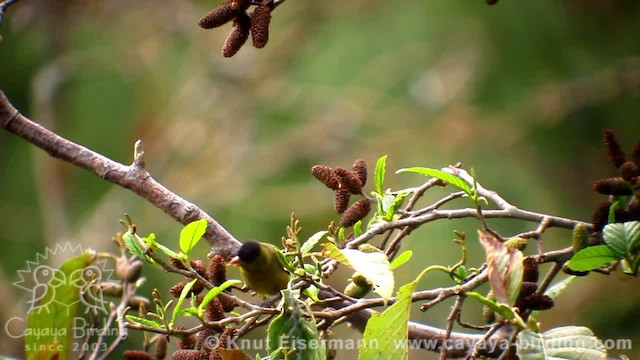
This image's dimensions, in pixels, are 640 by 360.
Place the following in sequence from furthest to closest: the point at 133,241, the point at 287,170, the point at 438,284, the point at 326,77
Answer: the point at 326,77 < the point at 287,170 < the point at 438,284 < the point at 133,241

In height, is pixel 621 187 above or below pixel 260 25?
below

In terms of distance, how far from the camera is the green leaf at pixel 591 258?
26.9 inches

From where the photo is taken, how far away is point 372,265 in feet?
2.06

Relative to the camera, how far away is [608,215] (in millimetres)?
728

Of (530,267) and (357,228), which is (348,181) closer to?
(357,228)

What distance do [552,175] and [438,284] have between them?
2.26 feet

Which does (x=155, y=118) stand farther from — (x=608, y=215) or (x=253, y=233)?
(x=608, y=215)

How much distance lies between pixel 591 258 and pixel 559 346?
0.11m

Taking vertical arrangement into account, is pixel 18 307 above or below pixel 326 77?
below

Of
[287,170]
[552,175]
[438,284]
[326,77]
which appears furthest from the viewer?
[326,77]

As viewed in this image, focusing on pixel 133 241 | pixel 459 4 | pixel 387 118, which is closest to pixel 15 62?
pixel 387 118

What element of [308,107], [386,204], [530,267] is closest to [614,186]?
[530,267]

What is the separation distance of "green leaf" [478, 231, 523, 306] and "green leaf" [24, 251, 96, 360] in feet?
1.46

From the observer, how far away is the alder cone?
756mm
